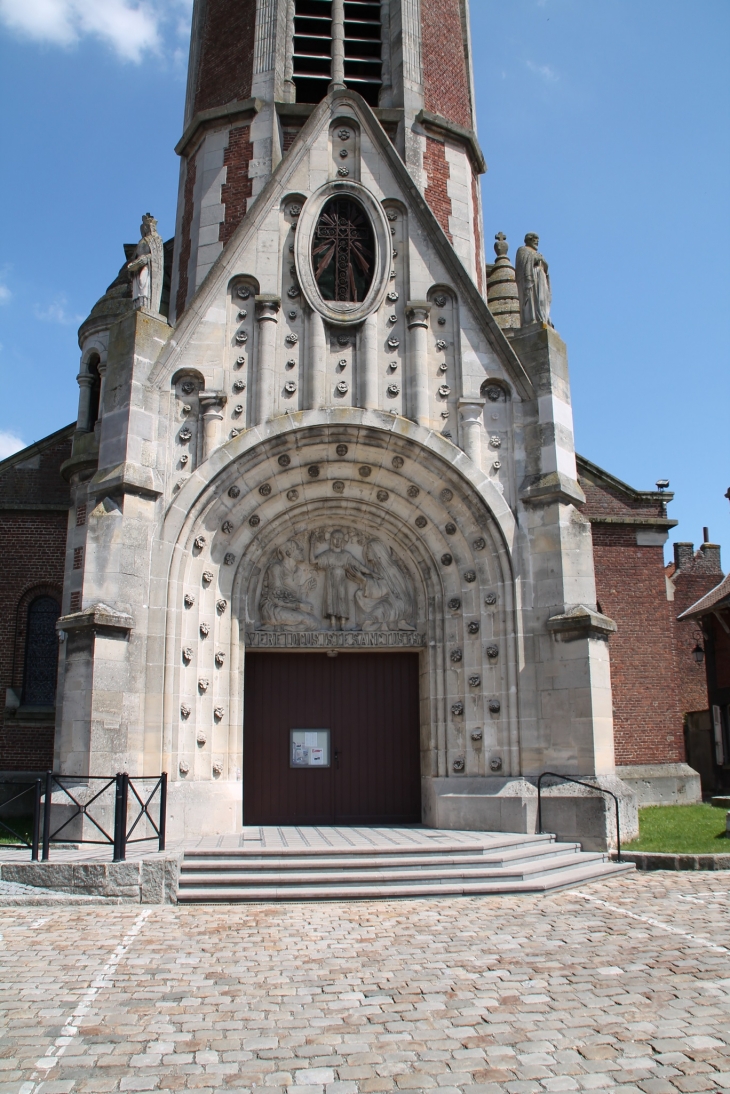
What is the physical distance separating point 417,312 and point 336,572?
4.16m

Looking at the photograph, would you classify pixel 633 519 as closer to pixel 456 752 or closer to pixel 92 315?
pixel 456 752

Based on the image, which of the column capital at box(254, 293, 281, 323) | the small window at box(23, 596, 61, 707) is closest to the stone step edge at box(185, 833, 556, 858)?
the small window at box(23, 596, 61, 707)

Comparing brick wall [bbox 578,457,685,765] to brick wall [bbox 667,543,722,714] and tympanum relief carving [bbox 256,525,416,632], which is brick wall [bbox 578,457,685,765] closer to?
tympanum relief carving [bbox 256,525,416,632]

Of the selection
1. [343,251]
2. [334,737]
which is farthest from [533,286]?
[334,737]

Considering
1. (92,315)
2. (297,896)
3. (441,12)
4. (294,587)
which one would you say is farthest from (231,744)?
(441,12)

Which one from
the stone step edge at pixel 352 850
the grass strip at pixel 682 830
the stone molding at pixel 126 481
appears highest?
the stone molding at pixel 126 481

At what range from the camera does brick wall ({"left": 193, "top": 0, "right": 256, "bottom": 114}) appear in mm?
16172

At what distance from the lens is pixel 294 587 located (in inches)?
530

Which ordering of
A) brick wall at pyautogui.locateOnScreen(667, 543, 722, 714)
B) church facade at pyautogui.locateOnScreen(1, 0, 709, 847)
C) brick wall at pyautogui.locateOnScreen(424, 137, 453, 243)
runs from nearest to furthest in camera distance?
1. church facade at pyautogui.locateOnScreen(1, 0, 709, 847)
2. brick wall at pyautogui.locateOnScreen(424, 137, 453, 243)
3. brick wall at pyautogui.locateOnScreen(667, 543, 722, 714)

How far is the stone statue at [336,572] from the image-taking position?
43.9ft

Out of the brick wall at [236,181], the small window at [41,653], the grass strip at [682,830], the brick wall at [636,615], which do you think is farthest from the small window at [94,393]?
the grass strip at [682,830]

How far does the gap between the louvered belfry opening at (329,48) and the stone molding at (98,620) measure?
10526mm

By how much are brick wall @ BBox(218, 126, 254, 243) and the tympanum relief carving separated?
5.62 metres

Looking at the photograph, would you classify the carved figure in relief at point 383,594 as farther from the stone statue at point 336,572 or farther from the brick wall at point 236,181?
the brick wall at point 236,181
